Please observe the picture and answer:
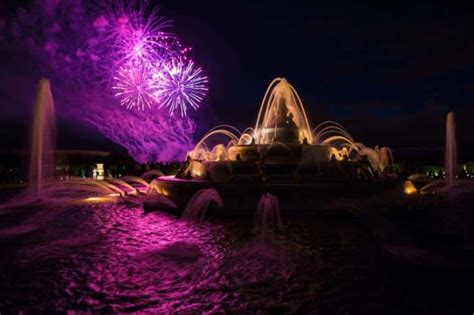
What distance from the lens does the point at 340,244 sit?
9633mm

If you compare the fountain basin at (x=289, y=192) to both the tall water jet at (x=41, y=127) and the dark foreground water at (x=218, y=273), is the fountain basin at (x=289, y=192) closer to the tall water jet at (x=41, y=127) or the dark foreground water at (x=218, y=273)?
the dark foreground water at (x=218, y=273)

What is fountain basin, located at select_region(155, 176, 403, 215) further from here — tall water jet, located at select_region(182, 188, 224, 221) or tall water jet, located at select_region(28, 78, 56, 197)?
tall water jet, located at select_region(28, 78, 56, 197)

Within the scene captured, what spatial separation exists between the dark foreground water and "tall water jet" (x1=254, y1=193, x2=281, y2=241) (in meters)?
0.74

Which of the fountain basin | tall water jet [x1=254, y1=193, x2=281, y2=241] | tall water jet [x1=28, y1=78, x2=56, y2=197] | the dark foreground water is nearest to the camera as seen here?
the dark foreground water

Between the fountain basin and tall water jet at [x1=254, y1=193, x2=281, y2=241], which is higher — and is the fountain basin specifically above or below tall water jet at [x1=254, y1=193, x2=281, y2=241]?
above

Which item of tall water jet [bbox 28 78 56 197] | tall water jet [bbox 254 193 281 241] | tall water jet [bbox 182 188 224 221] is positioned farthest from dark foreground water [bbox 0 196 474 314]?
tall water jet [bbox 28 78 56 197]

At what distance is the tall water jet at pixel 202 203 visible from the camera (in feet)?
47.4

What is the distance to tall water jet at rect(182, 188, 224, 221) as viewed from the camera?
→ 569 inches

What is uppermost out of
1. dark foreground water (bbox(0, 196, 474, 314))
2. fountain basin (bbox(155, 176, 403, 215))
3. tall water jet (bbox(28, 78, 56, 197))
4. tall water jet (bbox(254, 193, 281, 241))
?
tall water jet (bbox(28, 78, 56, 197))

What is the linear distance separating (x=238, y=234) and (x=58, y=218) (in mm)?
7446

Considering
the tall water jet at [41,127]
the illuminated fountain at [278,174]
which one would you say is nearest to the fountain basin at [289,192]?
the illuminated fountain at [278,174]

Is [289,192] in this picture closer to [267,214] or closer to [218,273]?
[267,214]

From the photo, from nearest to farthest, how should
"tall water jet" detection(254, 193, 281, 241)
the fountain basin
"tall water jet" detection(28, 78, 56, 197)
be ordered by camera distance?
"tall water jet" detection(254, 193, 281, 241) < the fountain basin < "tall water jet" detection(28, 78, 56, 197)

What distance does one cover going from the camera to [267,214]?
547 inches
